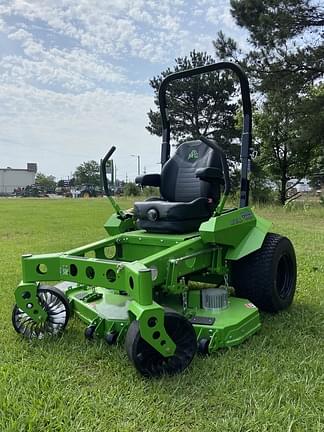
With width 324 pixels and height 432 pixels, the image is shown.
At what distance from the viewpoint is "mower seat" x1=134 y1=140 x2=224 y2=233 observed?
11.1 ft

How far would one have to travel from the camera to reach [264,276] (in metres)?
3.44

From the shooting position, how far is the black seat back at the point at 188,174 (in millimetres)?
3854

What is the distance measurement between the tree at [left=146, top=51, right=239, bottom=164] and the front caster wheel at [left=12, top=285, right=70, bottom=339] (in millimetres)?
18640

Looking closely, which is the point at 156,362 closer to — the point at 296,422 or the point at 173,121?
the point at 296,422

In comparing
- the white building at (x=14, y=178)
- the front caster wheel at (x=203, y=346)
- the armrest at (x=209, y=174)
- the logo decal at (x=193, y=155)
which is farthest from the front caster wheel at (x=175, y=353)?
the white building at (x=14, y=178)

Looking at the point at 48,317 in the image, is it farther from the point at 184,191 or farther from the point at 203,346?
the point at 184,191

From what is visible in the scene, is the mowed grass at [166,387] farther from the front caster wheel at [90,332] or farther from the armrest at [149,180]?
the armrest at [149,180]

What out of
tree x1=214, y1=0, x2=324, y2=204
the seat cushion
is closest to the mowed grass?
the seat cushion

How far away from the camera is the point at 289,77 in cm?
1205

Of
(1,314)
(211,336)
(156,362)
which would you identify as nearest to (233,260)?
(211,336)

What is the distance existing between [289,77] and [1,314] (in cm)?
1079

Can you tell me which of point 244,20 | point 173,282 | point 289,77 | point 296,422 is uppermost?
point 244,20

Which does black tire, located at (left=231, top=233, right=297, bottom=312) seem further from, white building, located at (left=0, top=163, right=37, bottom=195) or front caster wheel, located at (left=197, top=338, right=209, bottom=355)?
white building, located at (left=0, top=163, right=37, bottom=195)

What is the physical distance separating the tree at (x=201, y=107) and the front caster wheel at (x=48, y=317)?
734 inches
